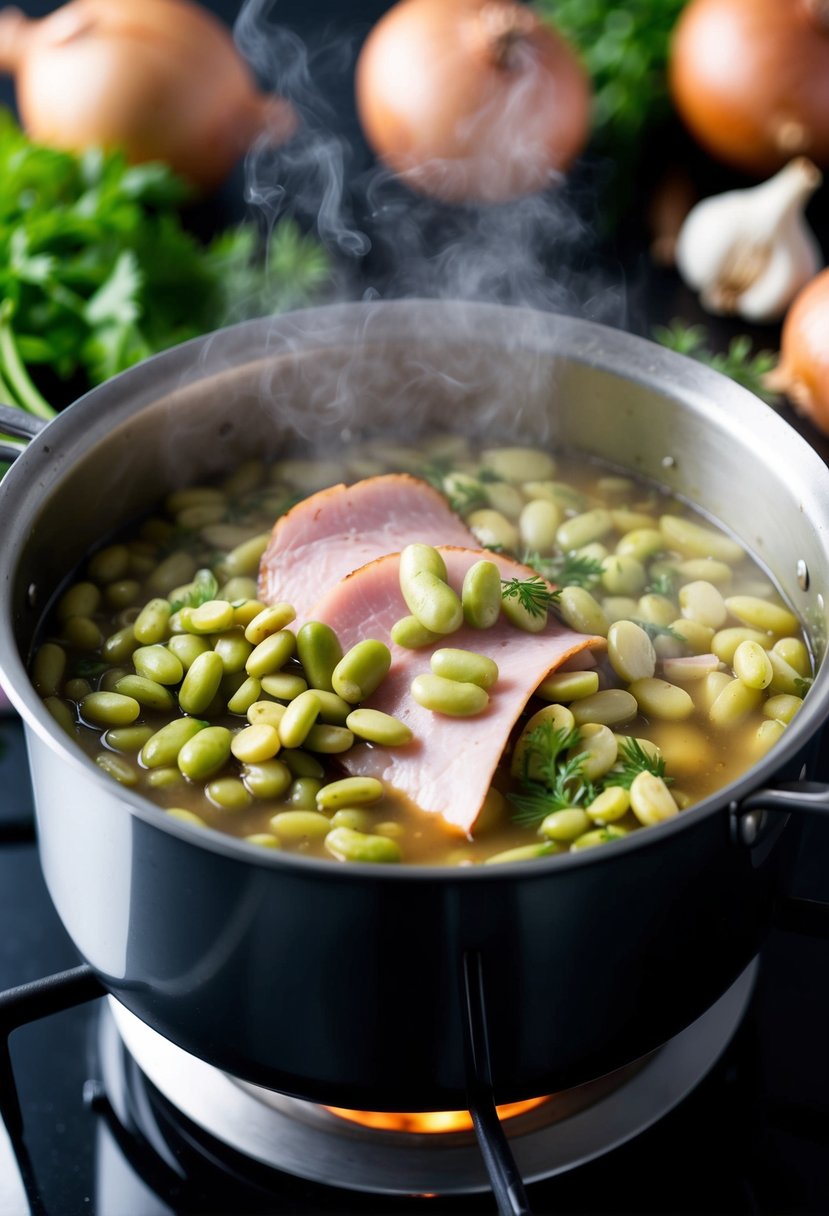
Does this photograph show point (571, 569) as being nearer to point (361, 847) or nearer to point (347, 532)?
point (347, 532)

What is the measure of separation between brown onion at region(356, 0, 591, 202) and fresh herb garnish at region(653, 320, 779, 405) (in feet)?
1.42

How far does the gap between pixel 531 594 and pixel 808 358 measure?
35.4 inches

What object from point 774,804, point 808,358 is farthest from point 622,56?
point 774,804

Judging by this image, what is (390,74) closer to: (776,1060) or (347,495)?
(347,495)

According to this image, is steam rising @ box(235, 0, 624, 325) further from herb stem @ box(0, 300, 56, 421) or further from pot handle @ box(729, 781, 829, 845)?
pot handle @ box(729, 781, 829, 845)

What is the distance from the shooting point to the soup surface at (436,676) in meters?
1.29

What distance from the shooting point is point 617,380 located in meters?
1.72

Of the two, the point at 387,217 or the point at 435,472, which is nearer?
the point at 435,472

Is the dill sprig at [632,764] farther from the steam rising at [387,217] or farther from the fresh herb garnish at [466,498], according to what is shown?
the steam rising at [387,217]

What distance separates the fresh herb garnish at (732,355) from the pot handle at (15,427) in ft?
3.12

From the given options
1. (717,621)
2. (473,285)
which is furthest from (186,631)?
(473,285)

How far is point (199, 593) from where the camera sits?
1548 millimetres

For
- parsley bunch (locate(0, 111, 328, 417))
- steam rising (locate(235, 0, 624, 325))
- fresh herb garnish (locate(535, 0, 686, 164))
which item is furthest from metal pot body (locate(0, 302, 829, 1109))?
fresh herb garnish (locate(535, 0, 686, 164))

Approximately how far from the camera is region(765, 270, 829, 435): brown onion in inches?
81.5
